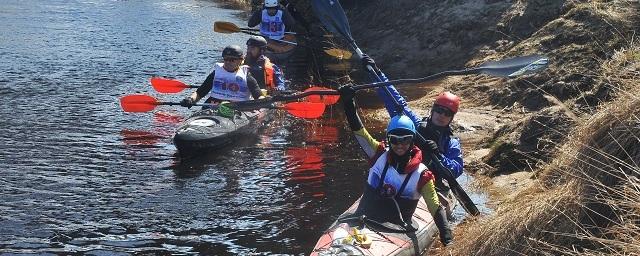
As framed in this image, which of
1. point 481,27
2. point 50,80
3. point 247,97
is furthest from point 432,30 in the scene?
point 50,80

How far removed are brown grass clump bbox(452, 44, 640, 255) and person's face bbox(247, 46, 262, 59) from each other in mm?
7693

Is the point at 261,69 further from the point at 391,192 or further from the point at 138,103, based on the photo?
the point at 391,192

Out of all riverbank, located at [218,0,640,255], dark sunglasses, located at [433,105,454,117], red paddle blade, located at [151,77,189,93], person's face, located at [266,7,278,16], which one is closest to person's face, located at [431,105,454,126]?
dark sunglasses, located at [433,105,454,117]

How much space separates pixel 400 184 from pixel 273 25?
39.7 feet

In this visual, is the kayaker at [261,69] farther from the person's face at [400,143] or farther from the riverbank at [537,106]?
the person's face at [400,143]

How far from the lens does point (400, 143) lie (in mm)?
6242

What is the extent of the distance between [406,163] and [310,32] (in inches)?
550

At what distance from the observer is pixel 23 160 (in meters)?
9.31

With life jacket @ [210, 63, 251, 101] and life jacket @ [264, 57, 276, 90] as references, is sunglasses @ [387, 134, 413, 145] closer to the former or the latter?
life jacket @ [210, 63, 251, 101]

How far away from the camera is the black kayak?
980cm

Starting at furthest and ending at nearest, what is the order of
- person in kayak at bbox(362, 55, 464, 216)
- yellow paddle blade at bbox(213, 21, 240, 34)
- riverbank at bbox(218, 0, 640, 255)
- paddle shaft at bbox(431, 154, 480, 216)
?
yellow paddle blade at bbox(213, 21, 240, 34)
person in kayak at bbox(362, 55, 464, 216)
paddle shaft at bbox(431, 154, 480, 216)
riverbank at bbox(218, 0, 640, 255)

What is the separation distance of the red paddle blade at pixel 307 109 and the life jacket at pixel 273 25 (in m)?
8.04

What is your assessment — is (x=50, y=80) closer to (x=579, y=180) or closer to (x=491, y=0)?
(x=491, y=0)

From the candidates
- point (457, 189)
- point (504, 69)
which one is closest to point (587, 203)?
point (457, 189)
